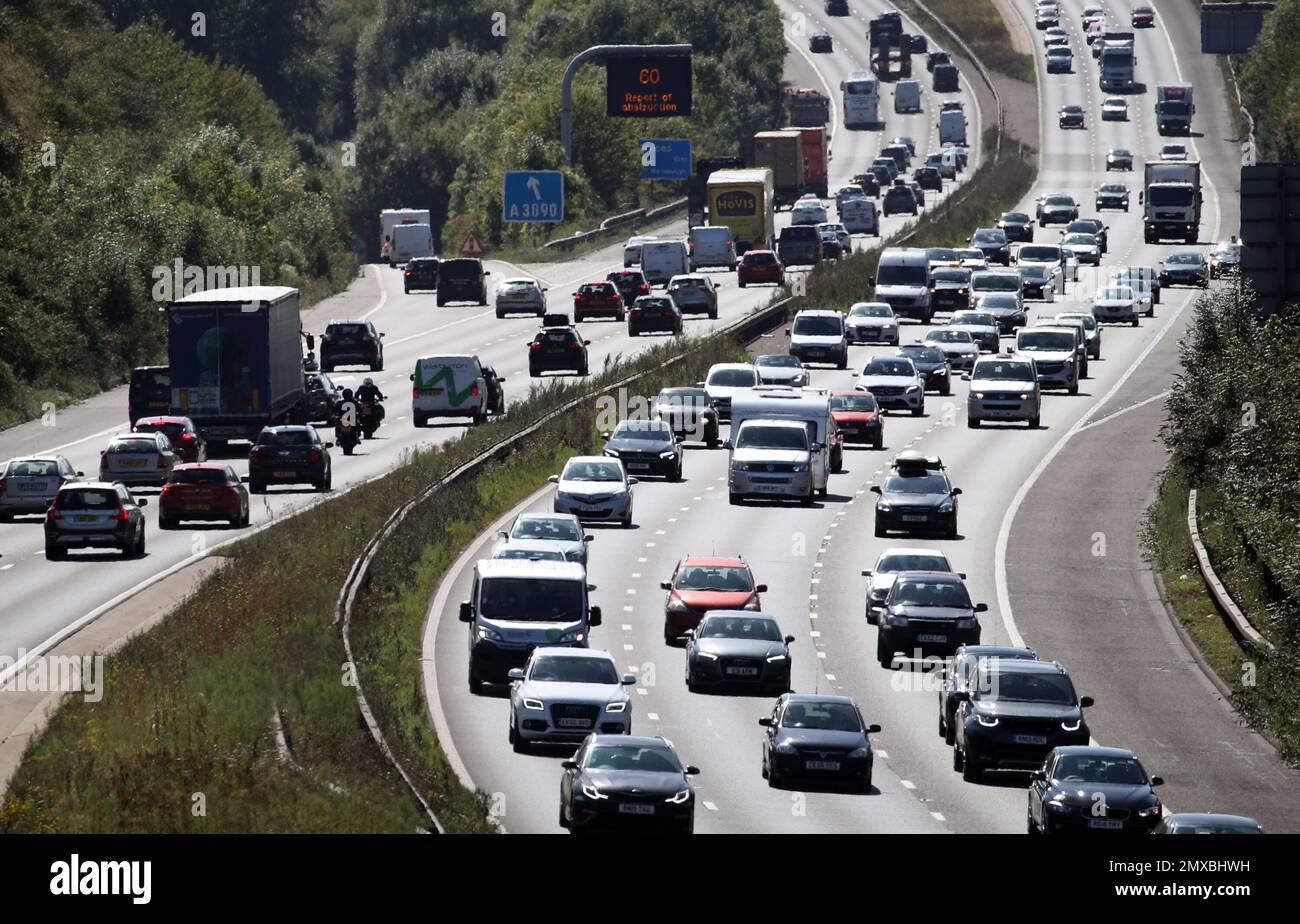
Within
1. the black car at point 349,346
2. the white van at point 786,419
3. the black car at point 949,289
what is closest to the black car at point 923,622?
the white van at point 786,419

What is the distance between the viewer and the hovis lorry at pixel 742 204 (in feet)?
334

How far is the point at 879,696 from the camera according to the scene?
34656 millimetres

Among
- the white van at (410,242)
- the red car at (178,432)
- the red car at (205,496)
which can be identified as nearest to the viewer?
the red car at (205,496)

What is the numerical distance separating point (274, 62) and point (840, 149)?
189 ft

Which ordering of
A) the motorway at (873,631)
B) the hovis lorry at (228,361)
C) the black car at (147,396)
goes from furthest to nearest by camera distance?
the black car at (147,396) < the hovis lorry at (228,361) < the motorway at (873,631)

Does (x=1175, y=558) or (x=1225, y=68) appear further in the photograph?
(x=1225, y=68)

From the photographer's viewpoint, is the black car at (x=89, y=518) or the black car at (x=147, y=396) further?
the black car at (x=147, y=396)

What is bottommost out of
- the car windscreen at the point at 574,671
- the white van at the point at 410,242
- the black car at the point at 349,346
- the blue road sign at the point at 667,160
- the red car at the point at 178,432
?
the car windscreen at the point at 574,671

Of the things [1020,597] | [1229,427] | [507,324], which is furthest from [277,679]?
[507,324]

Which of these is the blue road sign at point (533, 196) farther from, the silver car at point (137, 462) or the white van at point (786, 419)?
the silver car at point (137, 462)

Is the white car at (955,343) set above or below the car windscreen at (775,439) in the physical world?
above

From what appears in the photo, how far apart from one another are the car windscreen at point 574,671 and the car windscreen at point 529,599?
351 cm

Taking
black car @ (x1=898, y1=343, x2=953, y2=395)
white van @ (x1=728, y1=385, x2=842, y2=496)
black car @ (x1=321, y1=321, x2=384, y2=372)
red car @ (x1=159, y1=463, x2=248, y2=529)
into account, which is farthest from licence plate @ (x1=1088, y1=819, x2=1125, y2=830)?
black car @ (x1=321, y1=321, x2=384, y2=372)
